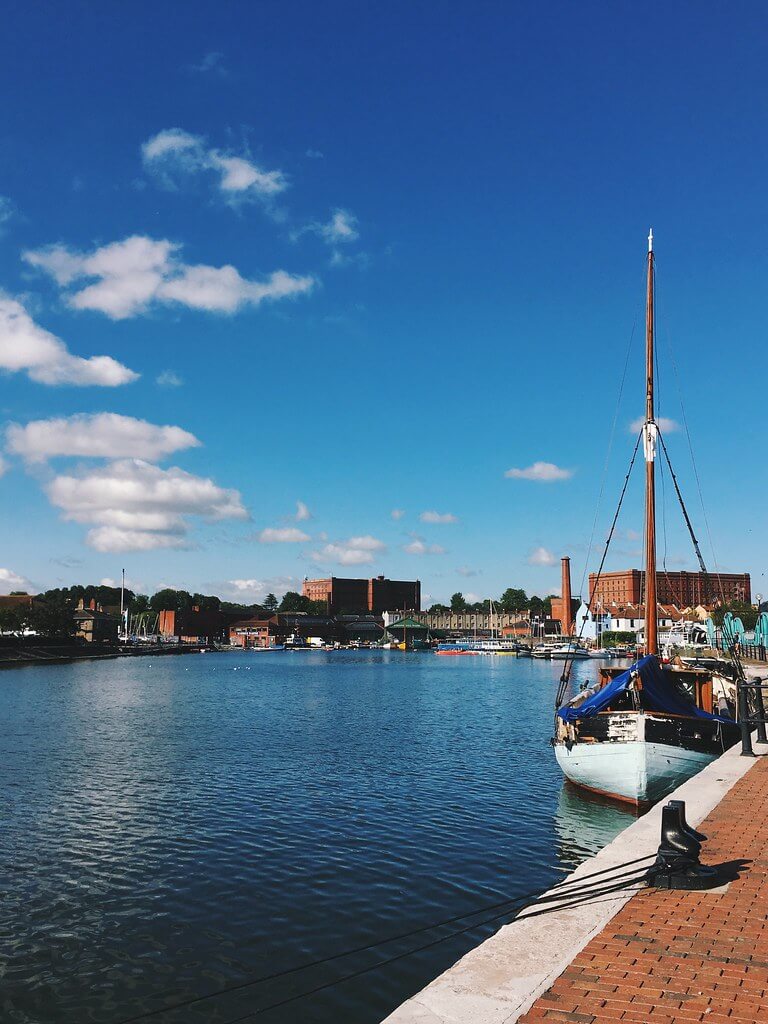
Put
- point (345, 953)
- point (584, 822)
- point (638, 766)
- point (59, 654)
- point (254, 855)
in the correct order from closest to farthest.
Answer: point (345, 953) → point (254, 855) → point (584, 822) → point (638, 766) → point (59, 654)

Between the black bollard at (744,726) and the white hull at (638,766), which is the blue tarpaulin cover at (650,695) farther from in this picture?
the black bollard at (744,726)

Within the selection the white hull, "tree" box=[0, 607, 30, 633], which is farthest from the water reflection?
"tree" box=[0, 607, 30, 633]

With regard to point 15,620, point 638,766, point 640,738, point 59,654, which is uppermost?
point 640,738

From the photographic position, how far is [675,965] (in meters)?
7.81

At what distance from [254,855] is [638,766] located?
11.8 metres

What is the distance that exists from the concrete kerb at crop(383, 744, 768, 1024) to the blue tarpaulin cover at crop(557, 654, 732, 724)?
12365 mm

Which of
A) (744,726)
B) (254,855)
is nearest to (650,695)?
(744,726)

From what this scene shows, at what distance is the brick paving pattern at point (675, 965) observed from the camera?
6.89m

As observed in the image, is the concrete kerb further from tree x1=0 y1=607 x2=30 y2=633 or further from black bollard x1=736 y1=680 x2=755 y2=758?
tree x1=0 y1=607 x2=30 y2=633

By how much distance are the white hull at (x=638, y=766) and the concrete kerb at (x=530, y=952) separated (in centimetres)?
1175

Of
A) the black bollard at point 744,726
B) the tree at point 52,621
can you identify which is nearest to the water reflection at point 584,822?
the black bollard at point 744,726

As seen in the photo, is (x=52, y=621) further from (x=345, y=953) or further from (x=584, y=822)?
(x=345, y=953)

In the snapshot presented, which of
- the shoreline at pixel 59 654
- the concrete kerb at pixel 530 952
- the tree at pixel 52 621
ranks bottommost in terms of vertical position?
the shoreline at pixel 59 654

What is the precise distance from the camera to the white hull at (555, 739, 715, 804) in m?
23.7
